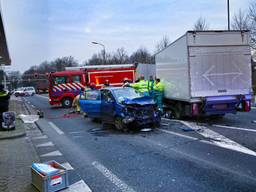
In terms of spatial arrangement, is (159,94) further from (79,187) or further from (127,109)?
(79,187)

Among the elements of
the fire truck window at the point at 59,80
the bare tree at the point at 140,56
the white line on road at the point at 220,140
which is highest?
the bare tree at the point at 140,56

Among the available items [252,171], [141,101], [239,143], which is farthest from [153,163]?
[141,101]

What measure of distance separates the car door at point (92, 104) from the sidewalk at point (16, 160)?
3245 millimetres

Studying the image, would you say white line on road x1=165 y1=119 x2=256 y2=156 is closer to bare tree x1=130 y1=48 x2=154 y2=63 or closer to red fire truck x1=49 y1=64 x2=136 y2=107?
red fire truck x1=49 y1=64 x2=136 y2=107

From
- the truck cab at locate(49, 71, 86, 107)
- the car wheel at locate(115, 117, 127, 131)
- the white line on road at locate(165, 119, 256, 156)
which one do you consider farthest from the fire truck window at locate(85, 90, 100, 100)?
the truck cab at locate(49, 71, 86, 107)

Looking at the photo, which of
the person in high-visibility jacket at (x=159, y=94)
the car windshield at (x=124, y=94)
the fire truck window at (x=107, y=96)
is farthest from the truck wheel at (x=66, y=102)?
the car windshield at (x=124, y=94)

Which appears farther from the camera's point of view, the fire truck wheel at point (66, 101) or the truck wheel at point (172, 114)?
the fire truck wheel at point (66, 101)

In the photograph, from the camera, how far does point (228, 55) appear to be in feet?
34.3

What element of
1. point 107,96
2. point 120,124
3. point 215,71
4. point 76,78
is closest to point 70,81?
point 76,78

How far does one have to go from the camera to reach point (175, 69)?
455 inches

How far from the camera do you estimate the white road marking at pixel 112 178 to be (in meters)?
4.62

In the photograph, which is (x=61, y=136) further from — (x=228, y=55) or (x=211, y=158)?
(x=228, y=55)

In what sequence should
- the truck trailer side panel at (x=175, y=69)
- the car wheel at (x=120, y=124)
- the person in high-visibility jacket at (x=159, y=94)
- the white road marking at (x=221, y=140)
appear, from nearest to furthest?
the white road marking at (x=221, y=140) < the car wheel at (x=120, y=124) < the truck trailer side panel at (x=175, y=69) < the person in high-visibility jacket at (x=159, y=94)

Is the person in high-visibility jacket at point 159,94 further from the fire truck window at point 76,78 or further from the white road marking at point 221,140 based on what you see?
the fire truck window at point 76,78
